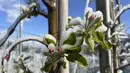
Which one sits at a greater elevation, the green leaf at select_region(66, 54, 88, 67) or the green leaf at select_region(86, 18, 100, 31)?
the green leaf at select_region(86, 18, 100, 31)

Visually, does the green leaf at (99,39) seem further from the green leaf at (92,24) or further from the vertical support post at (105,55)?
the vertical support post at (105,55)

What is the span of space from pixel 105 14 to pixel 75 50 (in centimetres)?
48

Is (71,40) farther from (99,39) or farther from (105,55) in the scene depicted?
(105,55)

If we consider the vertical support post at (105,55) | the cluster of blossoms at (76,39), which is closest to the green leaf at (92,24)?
the cluster of blossoms at (76,39)

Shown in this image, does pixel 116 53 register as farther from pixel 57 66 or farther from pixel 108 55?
pixel 57 66

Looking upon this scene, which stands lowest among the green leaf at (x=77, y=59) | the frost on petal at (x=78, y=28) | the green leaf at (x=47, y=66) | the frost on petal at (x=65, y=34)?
the green leaf at (x=47, y=66)

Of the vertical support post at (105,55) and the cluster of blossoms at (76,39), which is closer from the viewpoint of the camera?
the cluster of blossoms at (76,39)

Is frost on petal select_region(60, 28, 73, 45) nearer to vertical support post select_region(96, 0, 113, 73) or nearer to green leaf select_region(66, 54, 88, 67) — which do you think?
green leaf select_region(66, 54, 88, 67)

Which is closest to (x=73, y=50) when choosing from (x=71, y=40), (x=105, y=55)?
(x=71, y=40)

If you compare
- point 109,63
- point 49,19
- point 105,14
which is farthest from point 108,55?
point 49,19

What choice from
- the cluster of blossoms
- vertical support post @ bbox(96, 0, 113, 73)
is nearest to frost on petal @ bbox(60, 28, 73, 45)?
the cluster of blossoms

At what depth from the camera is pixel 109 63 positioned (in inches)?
29.7

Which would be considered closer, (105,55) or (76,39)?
(76,39)

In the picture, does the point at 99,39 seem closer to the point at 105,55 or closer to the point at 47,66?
the point at 47,66
